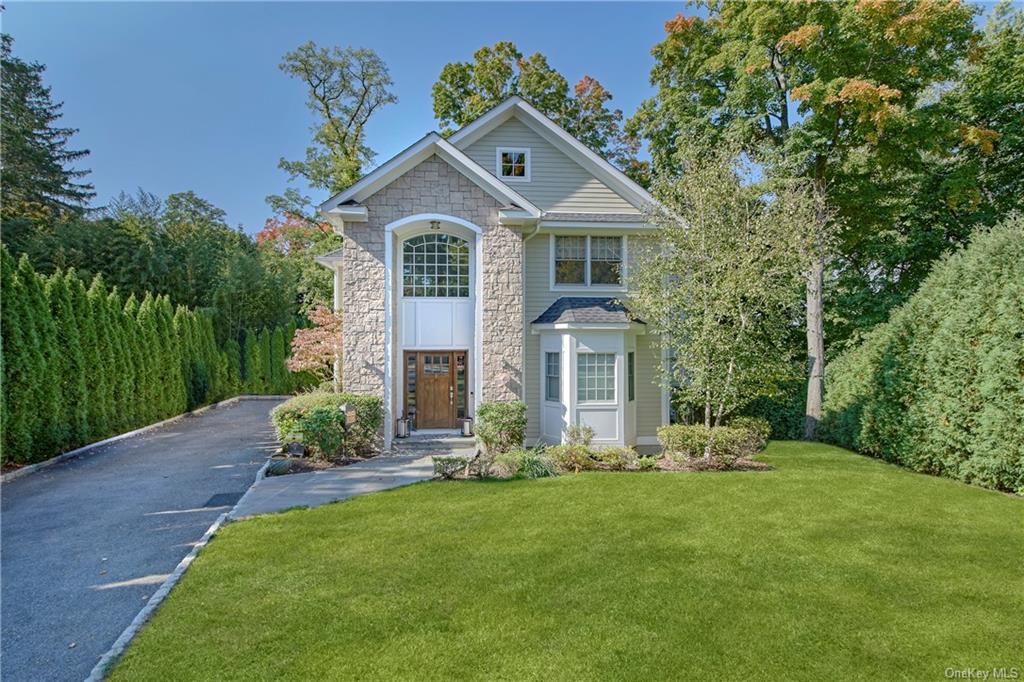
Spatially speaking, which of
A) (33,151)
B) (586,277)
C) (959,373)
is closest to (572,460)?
(586,277)

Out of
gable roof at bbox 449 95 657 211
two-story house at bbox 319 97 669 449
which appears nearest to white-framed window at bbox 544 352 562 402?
two-story house at bbox 319 97 669 449

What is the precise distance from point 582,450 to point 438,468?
316 cm

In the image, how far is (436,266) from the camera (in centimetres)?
1349

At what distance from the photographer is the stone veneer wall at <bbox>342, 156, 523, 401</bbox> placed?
12.3 m

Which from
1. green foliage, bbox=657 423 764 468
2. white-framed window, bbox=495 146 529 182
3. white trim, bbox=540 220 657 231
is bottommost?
green foliage, bbox=657 423 764 468

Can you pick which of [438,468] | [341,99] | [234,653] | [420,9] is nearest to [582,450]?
[438,468]

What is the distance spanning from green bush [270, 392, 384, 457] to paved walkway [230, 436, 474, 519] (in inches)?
25.7

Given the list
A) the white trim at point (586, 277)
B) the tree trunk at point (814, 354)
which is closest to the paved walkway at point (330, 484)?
the white trim at point (586, 277)

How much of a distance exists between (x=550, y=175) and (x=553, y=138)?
1.14m

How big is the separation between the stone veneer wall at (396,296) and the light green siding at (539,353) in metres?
0.96

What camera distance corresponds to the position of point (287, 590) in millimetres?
5000

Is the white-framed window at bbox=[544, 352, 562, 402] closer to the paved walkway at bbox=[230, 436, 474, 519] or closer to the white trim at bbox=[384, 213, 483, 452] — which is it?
the white trim at bbox=[384, 213, 483, 452]

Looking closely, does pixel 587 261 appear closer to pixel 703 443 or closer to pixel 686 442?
pixel 686 442

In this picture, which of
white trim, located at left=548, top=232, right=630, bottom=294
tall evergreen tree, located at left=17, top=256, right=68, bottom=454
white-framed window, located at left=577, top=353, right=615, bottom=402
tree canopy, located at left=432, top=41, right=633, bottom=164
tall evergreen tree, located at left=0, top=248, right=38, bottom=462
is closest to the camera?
tall evergreen tree, located at left=0, top=248, right=38, bottom=462
